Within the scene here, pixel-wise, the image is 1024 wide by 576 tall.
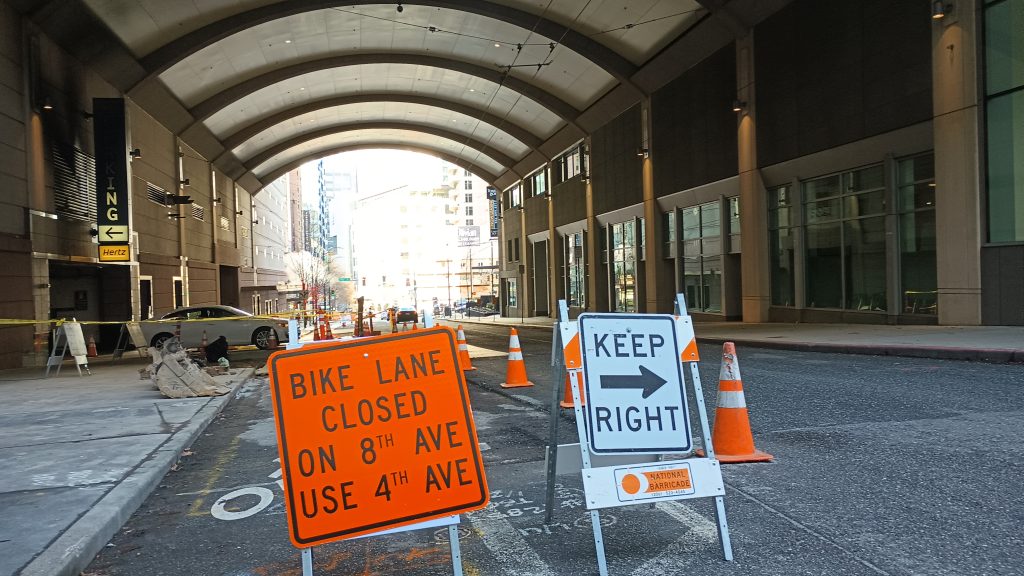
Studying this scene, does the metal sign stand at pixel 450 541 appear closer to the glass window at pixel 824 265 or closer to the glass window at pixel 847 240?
the glass window at pixel 847 240

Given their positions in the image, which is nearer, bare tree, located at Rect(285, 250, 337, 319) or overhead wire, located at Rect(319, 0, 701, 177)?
overhead wire, located at Rect(319, 0, 701, 177)

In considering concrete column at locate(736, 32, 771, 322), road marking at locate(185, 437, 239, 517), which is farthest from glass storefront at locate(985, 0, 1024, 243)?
road marking at locate(185, 437, 239, 517)

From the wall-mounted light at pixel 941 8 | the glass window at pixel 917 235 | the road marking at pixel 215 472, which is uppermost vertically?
the wall-mounted light at pixel 941 8

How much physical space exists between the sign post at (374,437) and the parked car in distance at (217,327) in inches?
775

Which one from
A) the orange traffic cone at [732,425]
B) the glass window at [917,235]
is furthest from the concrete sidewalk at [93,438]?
the orange traffic cone at [732,425]

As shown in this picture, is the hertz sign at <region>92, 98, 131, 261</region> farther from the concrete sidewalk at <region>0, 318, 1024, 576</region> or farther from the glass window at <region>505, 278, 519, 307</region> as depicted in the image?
the glass window at <region>505, 278, 519, 307</region>

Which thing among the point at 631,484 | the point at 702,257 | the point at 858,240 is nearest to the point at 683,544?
the point at 631,484

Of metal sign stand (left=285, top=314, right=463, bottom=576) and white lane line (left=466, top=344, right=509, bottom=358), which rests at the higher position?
metal sign stand (left=285, top=314, right=463, bottom=576)

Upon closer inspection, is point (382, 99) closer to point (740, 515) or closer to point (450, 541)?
point (740, 515)

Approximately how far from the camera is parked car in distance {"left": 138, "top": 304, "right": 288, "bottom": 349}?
21906 mm

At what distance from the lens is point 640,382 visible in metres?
4.26

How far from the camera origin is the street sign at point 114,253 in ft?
74.3

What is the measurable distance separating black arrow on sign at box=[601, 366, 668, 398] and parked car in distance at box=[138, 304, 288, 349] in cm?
1986

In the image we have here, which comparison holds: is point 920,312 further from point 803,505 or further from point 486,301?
point 486,301
